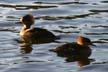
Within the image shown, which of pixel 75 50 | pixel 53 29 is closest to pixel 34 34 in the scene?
pixel 53 29

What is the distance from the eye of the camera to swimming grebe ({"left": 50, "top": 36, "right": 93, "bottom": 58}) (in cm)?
1539

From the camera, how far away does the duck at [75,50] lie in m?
15.4

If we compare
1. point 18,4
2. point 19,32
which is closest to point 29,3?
point 18,4

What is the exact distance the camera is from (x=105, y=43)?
1633 centimetres

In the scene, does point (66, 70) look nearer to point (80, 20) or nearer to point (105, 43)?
point (105, 43)

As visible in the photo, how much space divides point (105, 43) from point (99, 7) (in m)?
4.49

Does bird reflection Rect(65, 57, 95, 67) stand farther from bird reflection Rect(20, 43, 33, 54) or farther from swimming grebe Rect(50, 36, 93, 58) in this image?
bird reflection Rect(20, 43, 33, 54)

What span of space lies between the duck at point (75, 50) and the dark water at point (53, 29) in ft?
0.58

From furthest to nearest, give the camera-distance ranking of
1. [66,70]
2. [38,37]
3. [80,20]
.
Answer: [80,20]
[38,37]
[66,70]

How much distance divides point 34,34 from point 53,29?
836mm

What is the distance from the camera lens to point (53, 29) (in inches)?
715

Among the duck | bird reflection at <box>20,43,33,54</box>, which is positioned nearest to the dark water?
bird reflection at <box>20,43,33,54</box>

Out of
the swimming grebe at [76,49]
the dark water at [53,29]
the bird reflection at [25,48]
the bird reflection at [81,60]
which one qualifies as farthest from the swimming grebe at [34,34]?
the bird reflection at [81,60]

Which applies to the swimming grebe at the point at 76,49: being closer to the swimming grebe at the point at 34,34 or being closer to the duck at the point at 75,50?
the duck at the point at 75,50
